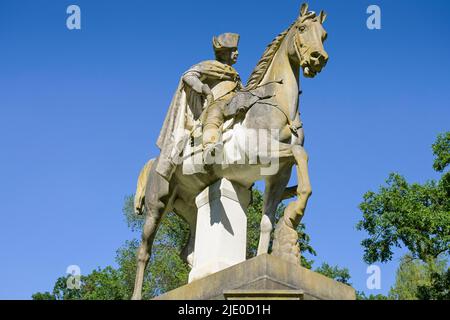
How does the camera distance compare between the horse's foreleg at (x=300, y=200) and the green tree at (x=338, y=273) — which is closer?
the horse's foreleg at (x=300, y=200)

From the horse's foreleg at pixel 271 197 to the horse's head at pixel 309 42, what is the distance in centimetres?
157

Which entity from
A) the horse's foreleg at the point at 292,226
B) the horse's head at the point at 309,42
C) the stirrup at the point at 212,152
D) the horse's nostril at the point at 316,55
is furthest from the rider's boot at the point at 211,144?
the horse's nostril at the point at 316,55

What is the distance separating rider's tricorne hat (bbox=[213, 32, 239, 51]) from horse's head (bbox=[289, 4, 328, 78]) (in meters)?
1.26

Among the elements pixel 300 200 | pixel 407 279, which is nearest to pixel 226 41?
pixel 300 200

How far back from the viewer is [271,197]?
9.73 meters

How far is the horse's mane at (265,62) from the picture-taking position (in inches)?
410

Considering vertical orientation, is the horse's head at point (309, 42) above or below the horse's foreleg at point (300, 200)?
above

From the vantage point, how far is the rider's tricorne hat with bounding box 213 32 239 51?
11.0m

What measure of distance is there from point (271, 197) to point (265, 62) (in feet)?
7.30

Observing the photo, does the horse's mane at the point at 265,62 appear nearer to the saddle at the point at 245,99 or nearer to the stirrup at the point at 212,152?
the saddle at the point at 245,99

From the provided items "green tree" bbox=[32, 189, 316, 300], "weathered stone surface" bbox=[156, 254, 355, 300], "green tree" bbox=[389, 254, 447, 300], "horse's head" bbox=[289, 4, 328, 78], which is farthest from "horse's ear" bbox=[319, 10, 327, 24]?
"green tree" bbox=[389, 254, 447, 300]

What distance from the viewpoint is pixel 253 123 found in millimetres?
9617

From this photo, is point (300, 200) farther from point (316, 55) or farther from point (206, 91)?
point (206, 91)

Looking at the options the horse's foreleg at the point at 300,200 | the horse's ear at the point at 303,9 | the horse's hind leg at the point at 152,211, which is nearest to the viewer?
the horse's foreleg at the point at 300,200
